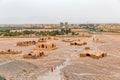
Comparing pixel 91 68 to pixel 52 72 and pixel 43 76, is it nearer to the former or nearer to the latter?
pixel 52 72

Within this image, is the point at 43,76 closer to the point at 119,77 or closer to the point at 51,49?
the point at 119,77

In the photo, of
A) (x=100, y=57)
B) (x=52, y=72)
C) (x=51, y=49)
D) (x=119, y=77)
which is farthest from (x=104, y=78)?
(x=51, y=49)

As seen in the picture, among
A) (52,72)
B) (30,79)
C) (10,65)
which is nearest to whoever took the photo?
(30,79)

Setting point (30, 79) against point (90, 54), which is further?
point (90, 54)

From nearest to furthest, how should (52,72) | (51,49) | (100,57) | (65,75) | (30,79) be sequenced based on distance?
(30,79)
(65,75)
(52,72)
(100,57)
(51,49)

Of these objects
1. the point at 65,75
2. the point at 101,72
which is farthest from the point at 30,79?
the point at 101,72

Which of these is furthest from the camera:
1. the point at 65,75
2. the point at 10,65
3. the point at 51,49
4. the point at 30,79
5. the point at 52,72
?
the point at 51,49

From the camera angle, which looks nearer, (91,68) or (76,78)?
(76,78)

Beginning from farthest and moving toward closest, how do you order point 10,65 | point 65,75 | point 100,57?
1. point 100,57
2. point 10,65
3. point 65,75

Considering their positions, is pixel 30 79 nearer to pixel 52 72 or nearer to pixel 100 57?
pixel 52 72
